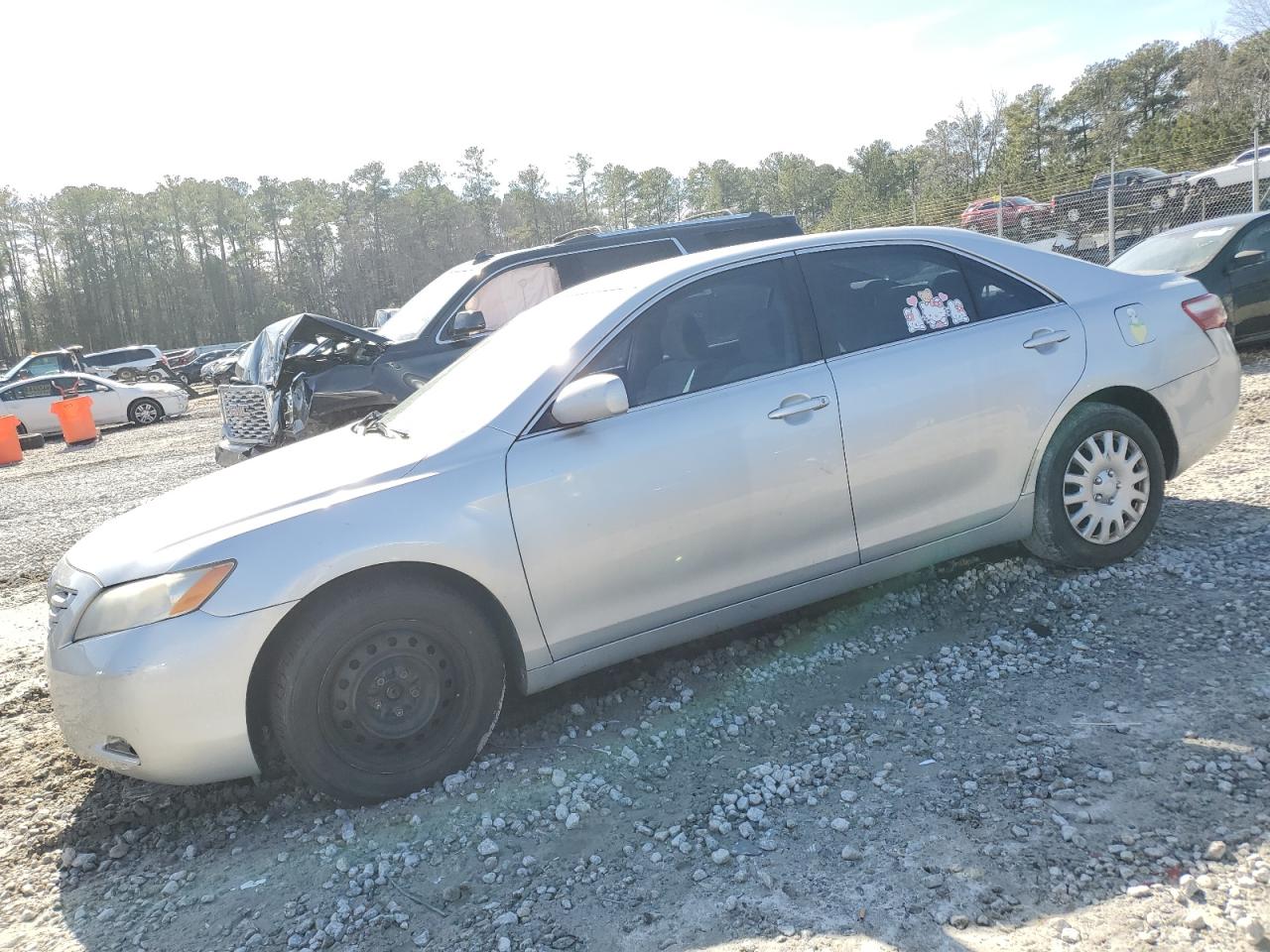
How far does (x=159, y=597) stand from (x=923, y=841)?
2.40 metres

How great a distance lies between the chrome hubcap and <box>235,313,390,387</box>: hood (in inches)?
196

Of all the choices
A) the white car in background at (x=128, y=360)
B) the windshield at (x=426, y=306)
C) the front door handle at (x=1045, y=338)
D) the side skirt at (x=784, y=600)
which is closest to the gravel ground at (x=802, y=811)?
the side skirt at (x=784, y=600)

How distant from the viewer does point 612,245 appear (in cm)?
807

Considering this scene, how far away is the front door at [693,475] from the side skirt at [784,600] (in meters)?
0.05

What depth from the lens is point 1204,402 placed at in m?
4.31

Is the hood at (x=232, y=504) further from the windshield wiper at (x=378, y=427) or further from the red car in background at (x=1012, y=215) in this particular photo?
the red car in background at (x=1012, y=215)

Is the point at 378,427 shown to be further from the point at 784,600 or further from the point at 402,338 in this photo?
the point at 402,338

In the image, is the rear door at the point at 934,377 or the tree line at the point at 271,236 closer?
the rear door at the point at 934,377

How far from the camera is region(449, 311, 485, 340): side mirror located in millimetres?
7285

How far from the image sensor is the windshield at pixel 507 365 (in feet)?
11.4

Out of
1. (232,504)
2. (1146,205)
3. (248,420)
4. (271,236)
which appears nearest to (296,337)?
(248,420)

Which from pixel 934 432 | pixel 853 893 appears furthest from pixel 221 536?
pixel 934 432

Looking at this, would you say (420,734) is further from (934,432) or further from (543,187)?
(543,187)

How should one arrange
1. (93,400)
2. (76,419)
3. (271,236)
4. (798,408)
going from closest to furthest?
1. (798,408)
2. (76,419)
3. (93,400)
4. (271,236)
